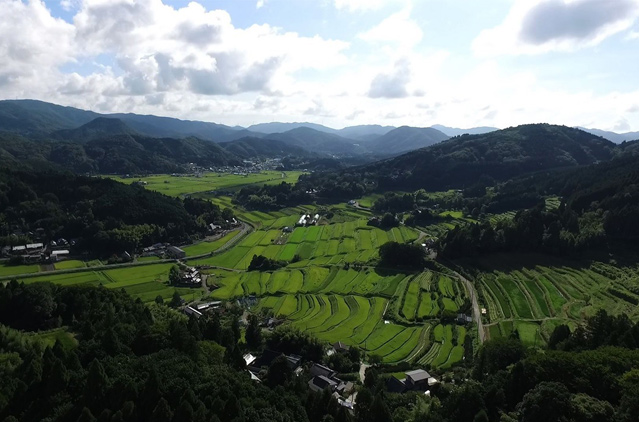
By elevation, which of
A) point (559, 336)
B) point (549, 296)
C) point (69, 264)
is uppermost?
point (559, 336)

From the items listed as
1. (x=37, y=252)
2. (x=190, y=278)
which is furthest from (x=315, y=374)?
(x=37, y=252)

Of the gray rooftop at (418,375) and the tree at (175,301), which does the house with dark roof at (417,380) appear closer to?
the gray rooftop at (418,375)

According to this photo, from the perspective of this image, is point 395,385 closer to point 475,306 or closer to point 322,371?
point 322,371

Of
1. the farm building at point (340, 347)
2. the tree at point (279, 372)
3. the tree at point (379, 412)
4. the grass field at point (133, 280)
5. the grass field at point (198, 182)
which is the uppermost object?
the grass field at point (198, 182)

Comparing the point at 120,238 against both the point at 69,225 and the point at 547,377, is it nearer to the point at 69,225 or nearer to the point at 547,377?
the point at 69,225

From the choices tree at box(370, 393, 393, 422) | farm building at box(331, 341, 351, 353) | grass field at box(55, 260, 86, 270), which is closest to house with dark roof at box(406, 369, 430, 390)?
farm building at box(331, 341, 351, 353)

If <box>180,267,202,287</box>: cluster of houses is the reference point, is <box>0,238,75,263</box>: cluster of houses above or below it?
above

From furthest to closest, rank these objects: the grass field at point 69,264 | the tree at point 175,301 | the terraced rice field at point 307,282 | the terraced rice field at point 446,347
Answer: the grass field at point 69,264, the terraced rice field at point 307,282, the tree at point 175,301, the terraced rice field at point 446,347

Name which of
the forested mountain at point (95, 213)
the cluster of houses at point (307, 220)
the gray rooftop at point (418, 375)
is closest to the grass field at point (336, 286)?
the cluster of houses at point (307, 220)

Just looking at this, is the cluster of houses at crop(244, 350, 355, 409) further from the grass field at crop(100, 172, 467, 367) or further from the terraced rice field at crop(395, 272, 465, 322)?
the terraced rice field at crop(395, 272, 465, 322)

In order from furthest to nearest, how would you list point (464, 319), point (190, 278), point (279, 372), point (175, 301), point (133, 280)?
1. point (133, 280)
2. point (190, 278)
3. point (175, 301)
4. point (464, 319)
5. point (279, 372)
